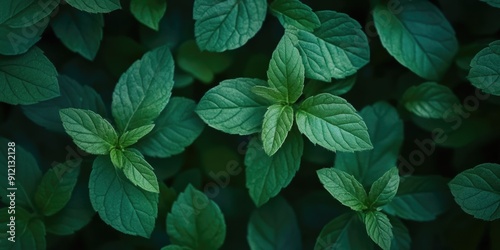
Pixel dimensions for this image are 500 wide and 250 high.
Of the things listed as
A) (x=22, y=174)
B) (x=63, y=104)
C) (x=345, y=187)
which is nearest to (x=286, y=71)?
(x=345, y=187)

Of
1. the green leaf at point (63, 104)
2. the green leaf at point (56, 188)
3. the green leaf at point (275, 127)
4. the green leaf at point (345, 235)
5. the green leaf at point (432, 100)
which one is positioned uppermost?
the green leaf at point (275, 127)

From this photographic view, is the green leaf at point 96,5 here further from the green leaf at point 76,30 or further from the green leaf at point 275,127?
the green leaf at point 275,127

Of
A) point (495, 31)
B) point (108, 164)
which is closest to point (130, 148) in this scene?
point (108, 164)

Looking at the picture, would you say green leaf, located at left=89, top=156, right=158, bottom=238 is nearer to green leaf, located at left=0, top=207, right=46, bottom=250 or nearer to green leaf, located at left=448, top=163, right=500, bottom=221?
green leaf, located at left=0, top=207, right=46, bottom=250

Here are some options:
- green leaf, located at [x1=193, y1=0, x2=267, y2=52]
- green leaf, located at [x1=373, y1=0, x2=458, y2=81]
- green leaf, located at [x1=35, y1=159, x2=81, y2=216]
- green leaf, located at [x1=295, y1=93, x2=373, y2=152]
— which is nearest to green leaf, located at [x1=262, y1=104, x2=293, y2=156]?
green leaf, located at [x1=295, y1=93, x2=373, y2=152]

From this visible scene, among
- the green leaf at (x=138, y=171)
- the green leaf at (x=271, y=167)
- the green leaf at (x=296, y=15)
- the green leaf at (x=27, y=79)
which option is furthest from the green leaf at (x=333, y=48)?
the green leaf at (x=27, y=79)
